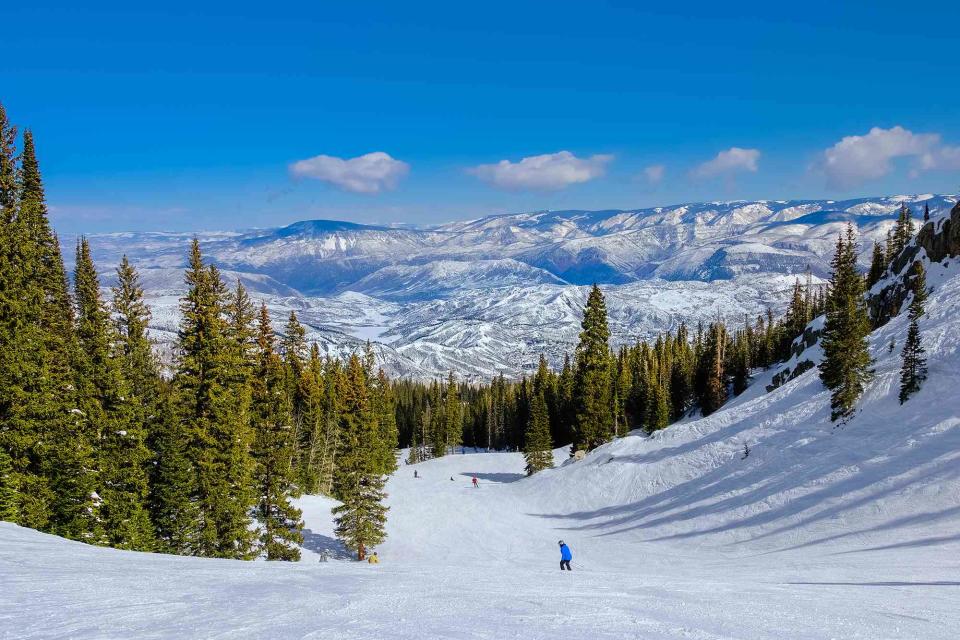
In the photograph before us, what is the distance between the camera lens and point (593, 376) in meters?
52.6

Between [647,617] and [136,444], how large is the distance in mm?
24455

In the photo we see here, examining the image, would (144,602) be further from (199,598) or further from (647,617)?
(647,617)

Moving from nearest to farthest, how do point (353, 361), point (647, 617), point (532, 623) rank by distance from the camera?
point (532, 623) < point (647, 617) < point (353, 361)

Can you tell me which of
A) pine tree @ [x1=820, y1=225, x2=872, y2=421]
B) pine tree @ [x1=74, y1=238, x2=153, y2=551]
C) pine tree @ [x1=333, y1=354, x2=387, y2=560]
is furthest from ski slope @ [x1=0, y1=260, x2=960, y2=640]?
pine tree @ [x1=74, y1=238, x2=153, y2=551]

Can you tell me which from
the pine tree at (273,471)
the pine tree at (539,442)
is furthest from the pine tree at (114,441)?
the pine tree at (539,442)

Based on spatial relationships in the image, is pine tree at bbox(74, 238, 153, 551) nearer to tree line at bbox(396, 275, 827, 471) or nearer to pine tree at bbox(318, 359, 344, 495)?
pine tree at bbox(318, 359, 344, 495)

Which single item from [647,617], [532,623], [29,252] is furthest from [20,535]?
[647,617]

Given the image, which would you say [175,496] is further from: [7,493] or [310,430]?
[310,430]

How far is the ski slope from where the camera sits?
8.85 m

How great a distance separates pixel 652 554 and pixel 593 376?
25193mm

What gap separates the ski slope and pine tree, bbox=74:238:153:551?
19.7ft

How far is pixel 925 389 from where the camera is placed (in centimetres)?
3256

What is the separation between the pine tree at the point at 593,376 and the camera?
169 feet

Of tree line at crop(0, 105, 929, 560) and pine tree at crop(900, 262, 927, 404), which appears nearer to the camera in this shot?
tree line at crop(0, 105, 929, 560)
